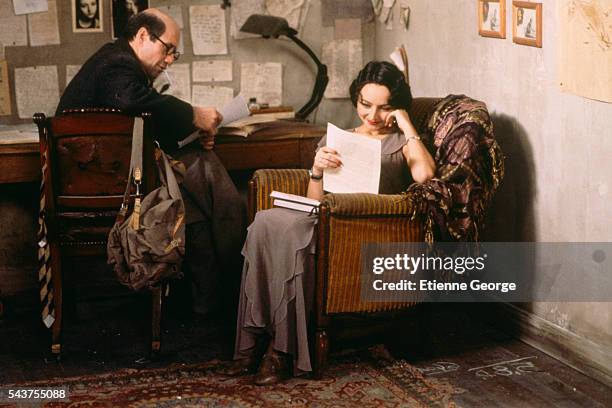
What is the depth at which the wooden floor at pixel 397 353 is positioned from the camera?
3.26m

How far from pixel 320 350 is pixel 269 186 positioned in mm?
690

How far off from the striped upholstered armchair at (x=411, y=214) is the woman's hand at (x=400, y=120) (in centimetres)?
14

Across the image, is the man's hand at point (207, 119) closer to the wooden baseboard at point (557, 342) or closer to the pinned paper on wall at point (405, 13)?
the pinned paper on wall at point (405, 13)

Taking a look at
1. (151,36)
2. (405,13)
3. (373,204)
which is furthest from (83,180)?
(405,13)

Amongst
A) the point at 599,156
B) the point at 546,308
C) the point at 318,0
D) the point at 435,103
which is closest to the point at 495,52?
the point at 435,103

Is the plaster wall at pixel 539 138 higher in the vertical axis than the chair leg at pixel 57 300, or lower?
higher

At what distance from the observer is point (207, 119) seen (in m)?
3.95

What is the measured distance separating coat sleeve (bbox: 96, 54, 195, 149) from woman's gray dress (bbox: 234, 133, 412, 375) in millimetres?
687

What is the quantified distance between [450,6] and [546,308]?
1398mm

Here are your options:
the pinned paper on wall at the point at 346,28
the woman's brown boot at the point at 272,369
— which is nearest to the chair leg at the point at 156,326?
the woman's brown boot at the point at 272,369

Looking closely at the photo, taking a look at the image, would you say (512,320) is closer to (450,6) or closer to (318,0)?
(450,6)

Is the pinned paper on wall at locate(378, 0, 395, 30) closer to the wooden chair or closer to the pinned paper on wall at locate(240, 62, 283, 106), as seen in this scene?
the pinned paper on wall at locate(240, 62, 283, 106)

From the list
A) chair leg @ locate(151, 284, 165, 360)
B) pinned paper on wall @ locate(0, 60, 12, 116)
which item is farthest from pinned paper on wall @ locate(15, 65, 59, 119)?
chair leg @ locate(151, 284, 165, 360)

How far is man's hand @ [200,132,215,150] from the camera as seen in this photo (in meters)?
4.01
